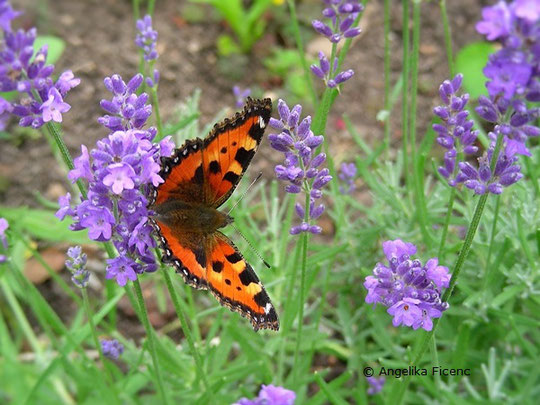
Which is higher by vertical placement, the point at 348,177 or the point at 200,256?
the point at 348,177

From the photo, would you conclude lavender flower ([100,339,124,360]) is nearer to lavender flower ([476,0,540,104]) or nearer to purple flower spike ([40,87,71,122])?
purple flower spike ([40,87,71,122])

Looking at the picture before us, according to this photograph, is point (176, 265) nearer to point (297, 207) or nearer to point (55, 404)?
point (297, 207)

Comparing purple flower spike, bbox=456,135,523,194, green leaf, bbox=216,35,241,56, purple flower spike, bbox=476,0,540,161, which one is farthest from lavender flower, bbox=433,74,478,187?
green leaf, bbox=216,35,241,56

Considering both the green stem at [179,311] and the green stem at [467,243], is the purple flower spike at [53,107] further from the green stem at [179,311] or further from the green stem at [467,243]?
the green stem at [467,243]

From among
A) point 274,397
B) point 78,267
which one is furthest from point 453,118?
point 78,267

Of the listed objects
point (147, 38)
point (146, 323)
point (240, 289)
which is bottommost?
point (146, 323)
